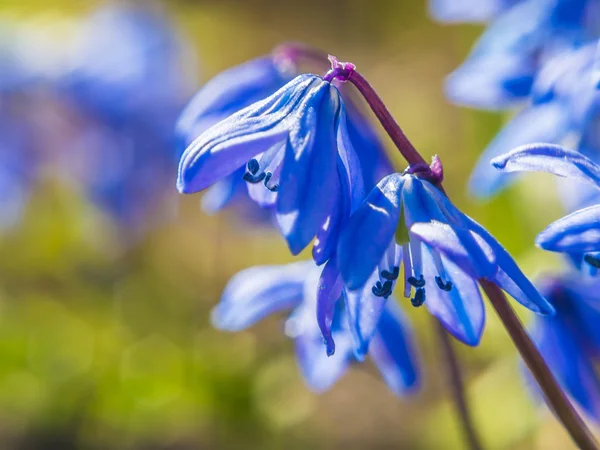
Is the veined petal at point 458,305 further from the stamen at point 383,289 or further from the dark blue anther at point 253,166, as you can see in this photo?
the dark blue anther at point 253,166

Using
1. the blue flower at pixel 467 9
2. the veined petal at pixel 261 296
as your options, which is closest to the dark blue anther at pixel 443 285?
the veined petal at pixel 261 296

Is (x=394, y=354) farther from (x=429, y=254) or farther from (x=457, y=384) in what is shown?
(x=429, y=254)

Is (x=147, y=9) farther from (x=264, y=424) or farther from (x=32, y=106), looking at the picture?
(x=264, y=424)

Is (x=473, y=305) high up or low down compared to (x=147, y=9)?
down

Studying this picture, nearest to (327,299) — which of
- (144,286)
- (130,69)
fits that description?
(144,286)

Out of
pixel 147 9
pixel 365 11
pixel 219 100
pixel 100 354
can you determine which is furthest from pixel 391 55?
pixel 219 100

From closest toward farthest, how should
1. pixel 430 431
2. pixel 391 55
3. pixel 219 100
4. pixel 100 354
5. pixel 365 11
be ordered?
pixel 219 100 < pixel 430 431 < pixel 100 354 < pixel 391 55 < pixel 365 11
